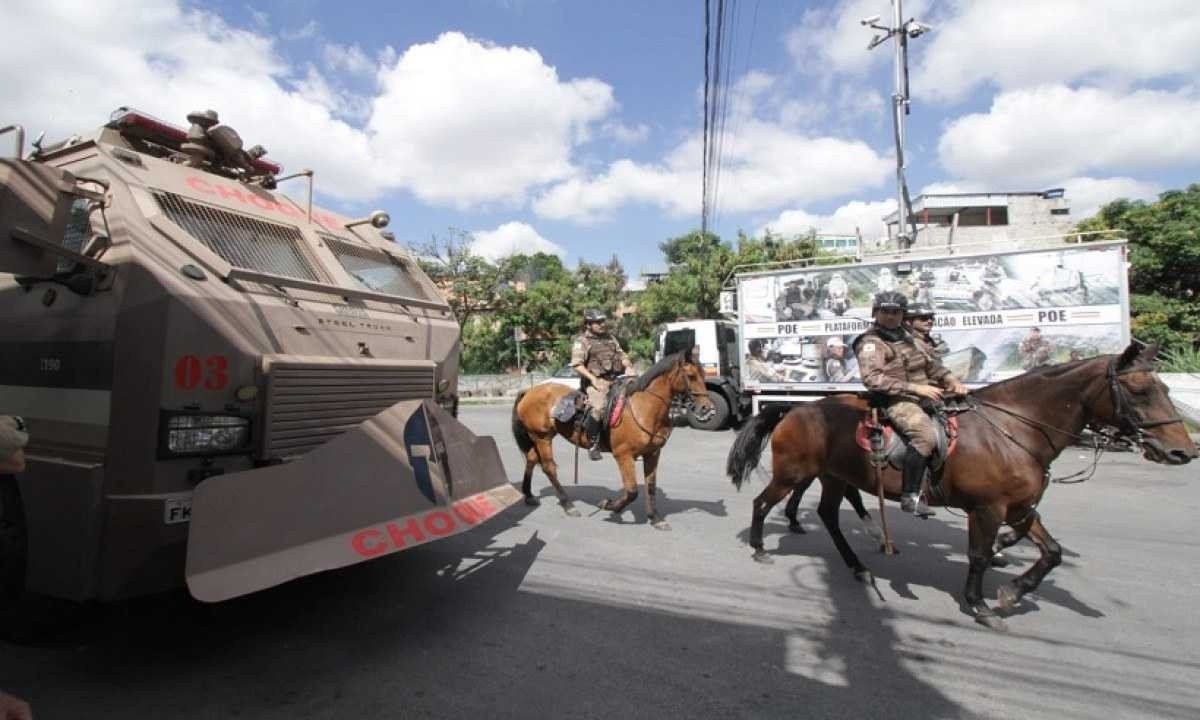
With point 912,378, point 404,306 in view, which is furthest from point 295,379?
point 912,378

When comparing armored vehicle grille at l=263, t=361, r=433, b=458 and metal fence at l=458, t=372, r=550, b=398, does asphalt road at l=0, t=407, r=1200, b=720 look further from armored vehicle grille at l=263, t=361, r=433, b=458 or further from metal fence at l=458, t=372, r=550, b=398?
metal fence at l=458, t=372, r=550, b=398

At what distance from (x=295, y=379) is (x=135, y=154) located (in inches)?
79.6

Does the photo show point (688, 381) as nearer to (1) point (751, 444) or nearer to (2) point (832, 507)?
(1) point (751, 444)

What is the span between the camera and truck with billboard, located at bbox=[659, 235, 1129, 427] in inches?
399

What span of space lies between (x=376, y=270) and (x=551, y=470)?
9.81 feet

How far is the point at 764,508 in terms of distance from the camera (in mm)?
5215

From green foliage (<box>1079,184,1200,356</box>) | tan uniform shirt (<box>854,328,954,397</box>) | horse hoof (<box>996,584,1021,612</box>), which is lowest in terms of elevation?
horse hoof (<box>996,584,1021,612</box>)

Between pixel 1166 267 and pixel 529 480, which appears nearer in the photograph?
pixel 529 480

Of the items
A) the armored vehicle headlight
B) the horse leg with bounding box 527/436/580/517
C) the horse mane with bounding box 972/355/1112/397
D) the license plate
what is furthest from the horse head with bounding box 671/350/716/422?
the license plate

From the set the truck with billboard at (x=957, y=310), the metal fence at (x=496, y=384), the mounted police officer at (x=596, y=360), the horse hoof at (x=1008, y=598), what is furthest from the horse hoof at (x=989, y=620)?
the metal fence at (x=496, y=384)

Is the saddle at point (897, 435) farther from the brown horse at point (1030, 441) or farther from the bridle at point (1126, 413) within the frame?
the bridle at point (1126, 413)

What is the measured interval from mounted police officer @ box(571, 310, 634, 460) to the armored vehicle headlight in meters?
4.00

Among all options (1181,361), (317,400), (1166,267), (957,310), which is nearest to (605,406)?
(317,400)

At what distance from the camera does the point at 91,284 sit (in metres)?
3.11
